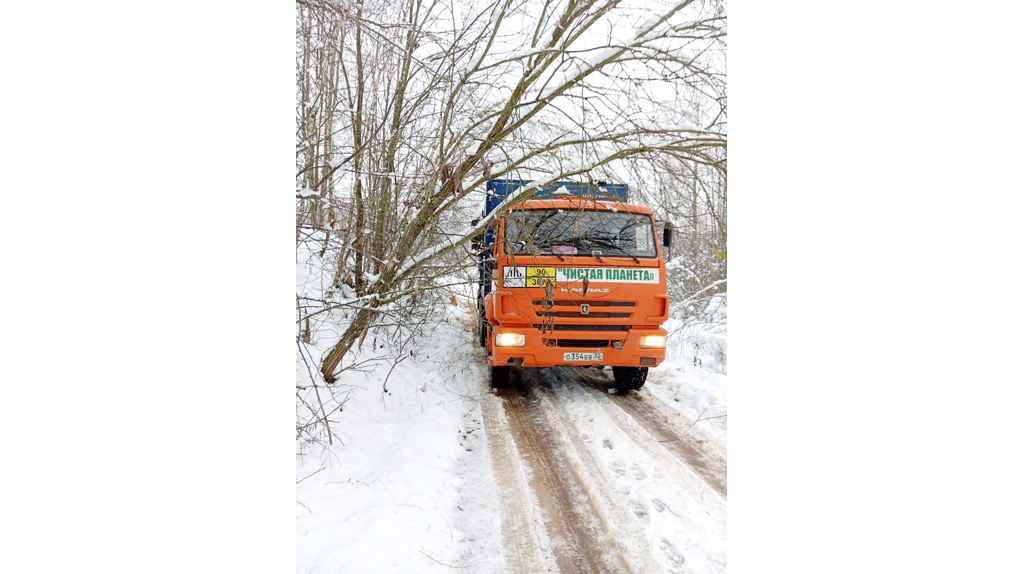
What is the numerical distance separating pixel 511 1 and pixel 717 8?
43.1 inches

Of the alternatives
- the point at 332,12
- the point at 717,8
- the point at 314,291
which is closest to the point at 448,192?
the point at 314,291

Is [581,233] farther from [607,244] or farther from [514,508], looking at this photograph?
[514,508]

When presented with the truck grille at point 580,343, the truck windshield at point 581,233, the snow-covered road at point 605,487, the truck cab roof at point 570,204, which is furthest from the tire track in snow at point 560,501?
the truck cab roof at point 570,204

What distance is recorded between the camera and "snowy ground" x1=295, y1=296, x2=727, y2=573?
1927mm

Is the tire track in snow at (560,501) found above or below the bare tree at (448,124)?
below

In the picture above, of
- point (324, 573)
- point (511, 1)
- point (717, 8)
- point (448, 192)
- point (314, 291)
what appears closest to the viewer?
point (324, 573)

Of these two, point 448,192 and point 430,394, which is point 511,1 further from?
point 430,394

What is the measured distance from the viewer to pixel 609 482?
8.52 feet

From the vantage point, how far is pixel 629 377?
14.9 feet

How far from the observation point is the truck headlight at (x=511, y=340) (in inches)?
156

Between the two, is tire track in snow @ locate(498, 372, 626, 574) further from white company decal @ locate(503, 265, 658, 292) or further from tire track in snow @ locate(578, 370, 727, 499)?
white company decal @ locate(503, 265, 658, 292)

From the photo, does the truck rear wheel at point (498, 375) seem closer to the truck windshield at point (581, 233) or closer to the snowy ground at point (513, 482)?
the snowy ground at point (513, 482)

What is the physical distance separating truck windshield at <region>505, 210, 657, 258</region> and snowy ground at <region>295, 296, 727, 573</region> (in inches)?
55.6

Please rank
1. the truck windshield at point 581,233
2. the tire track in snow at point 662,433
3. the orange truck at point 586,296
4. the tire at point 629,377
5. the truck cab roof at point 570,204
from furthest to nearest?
the tire at point 629,377 → the orange truck at point 586,296 → the truck windshield at point 581,233 → the truck cab roof at point 570,204 → the tire track in snow at point 662,433
